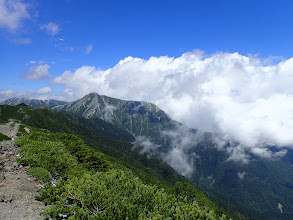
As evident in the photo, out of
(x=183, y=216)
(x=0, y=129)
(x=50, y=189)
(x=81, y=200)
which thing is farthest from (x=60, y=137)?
(x=0, y=129)

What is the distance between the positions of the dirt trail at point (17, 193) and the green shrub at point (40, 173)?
0.65 meters

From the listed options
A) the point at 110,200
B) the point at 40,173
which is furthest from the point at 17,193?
the point at 110,200

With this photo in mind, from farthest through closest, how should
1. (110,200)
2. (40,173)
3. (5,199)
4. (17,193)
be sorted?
1. (40,173)
2. (17,193)
3. (5,199)
4. (110,200)

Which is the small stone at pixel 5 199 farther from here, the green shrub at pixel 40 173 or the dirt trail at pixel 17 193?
the green shrub at pixel 40 173

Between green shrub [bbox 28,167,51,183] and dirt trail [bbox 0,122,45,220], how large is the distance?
0.65 meters

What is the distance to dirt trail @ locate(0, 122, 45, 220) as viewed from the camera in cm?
1705

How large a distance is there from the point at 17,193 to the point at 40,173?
6784 mm

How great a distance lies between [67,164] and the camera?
1293 inches

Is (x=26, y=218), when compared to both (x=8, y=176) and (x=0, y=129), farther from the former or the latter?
(x=0, y=129)

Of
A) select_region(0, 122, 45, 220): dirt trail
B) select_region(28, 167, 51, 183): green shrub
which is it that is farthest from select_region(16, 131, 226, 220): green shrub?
select_region(0, 122, 45, 220): dirt trail

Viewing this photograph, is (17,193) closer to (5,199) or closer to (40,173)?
(5,199)

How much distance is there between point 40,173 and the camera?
2769 cm

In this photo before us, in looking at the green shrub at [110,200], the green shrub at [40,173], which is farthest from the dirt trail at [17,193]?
the green shrub at [110,200]

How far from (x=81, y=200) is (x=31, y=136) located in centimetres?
4540
